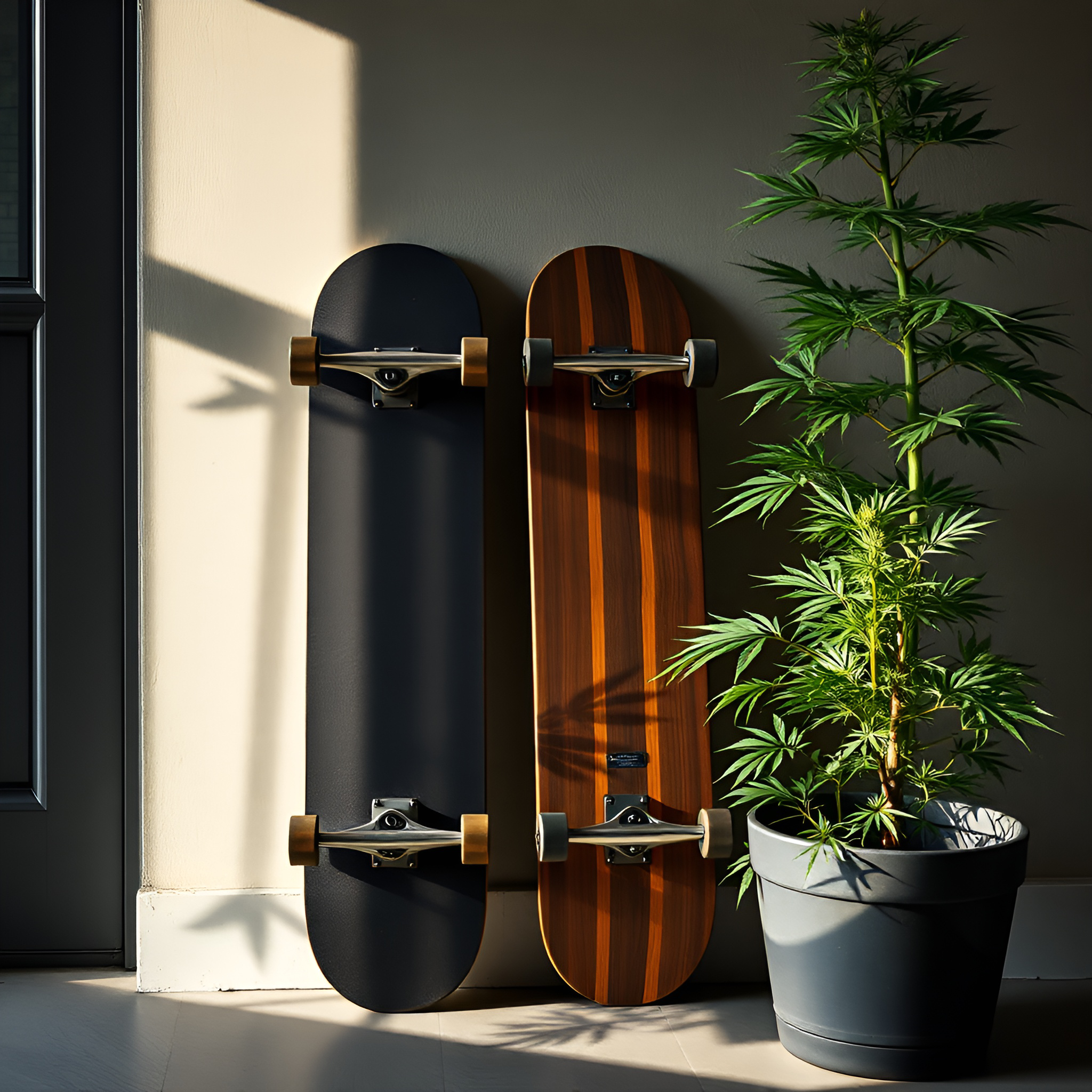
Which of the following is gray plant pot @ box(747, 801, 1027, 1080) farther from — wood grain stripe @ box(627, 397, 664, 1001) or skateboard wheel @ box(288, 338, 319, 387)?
skateboard wheel @ box(288, 338, 319, 387)

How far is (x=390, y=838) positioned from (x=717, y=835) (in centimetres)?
60

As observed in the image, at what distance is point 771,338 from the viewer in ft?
6.82

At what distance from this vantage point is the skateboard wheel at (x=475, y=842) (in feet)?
5.81

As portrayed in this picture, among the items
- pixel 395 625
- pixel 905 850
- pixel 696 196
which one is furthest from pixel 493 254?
pixel 905 850

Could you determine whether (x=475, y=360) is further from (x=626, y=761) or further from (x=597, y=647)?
(x=626, y=761)

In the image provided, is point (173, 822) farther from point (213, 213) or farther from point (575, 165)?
point (575, 165)

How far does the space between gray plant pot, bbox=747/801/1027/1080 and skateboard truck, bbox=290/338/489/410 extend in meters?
0.99

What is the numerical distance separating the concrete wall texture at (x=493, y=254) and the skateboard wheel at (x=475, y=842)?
0.81ft

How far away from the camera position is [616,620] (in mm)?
1915

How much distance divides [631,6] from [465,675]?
56.2 inches

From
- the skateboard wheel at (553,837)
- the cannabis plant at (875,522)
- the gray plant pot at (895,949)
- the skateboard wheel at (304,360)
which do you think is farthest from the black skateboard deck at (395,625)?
the gray plant pot at (895,949)

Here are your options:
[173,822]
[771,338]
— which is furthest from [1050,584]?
[173,822]

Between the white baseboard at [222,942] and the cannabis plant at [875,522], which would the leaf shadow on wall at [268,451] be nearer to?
the white baseboard at [222,942]

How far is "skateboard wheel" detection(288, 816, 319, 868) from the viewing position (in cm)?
176
